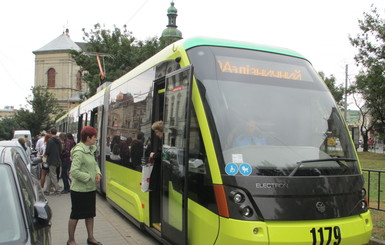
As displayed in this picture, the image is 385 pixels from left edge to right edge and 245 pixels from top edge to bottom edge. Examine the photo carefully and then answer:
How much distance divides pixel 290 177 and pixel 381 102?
123 ft

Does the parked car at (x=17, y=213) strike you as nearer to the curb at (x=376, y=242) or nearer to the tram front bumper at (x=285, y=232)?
the tram front bumper at (x=285, y=232)

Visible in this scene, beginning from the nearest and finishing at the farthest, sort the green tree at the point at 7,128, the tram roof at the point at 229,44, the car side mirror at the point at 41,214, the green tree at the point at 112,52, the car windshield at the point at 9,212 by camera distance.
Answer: the car windshield at the point at 9,212, the car side mirror at the point at 41,214, the tram roof at the point at 229,44, the green tree at the point at 112,52, the green tree at the point at 7,128

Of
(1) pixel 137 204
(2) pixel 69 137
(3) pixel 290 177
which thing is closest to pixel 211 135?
(3) pixel 290 177

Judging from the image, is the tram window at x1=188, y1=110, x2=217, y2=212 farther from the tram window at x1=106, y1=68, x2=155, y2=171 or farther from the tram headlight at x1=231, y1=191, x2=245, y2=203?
the tram window at x1=106, y1=68, x2=155, y2=171

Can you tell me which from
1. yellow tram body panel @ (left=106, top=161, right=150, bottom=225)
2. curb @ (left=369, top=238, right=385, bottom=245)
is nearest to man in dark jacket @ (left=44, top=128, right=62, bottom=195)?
yellow tram body panel @ (left=106, top=161, right=150, bottom=225)

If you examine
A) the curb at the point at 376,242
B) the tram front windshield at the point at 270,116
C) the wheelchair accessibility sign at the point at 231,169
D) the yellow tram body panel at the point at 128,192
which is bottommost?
the curb at the point at 376,242

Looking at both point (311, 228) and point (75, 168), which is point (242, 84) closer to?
point (311, 228)

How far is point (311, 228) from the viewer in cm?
359

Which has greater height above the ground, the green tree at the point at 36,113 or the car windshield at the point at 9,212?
the green tree at the point at 36,113

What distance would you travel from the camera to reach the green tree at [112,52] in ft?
88.2

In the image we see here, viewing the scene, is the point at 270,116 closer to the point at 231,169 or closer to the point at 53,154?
the point at 231,169

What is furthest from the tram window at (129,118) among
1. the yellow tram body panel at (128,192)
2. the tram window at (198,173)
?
the tram window at (198,173)

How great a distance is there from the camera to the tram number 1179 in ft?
11.8

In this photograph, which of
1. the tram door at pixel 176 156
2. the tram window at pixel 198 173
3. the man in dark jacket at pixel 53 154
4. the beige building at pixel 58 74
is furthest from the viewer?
the beige building at pixel 58 74
